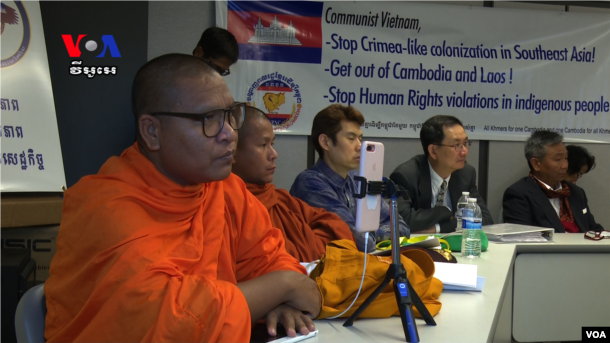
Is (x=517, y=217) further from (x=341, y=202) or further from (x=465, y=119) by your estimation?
(x=341, y=202)

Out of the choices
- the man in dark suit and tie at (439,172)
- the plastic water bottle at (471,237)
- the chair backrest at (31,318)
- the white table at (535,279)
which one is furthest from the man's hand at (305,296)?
the man in dark suit and tie at (439,172)

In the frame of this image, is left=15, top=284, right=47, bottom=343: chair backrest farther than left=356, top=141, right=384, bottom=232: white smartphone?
No

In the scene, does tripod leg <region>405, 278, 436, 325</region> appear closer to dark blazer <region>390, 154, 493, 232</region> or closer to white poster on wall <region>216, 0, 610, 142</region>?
dark blazer <region>390, 154, 493, 232</region>

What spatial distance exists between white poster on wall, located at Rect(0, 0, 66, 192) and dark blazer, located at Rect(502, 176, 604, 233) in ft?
8.62

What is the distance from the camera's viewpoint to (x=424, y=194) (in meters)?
3.17

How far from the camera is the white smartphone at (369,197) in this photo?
1.16 metres

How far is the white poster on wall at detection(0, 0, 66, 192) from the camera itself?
2729mm

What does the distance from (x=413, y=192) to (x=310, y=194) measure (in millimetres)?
1014

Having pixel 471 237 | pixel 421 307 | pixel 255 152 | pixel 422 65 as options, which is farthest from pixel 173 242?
pixel 422 65

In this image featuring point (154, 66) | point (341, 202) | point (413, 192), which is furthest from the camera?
point (413, 192)

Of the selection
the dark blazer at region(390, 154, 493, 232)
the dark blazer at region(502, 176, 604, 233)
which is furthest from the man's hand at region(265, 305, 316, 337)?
the dark blazer at region(502, 176, 604, 233)

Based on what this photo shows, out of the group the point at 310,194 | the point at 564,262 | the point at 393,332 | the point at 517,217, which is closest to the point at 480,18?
the point at 517,217

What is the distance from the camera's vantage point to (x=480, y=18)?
4.06m
